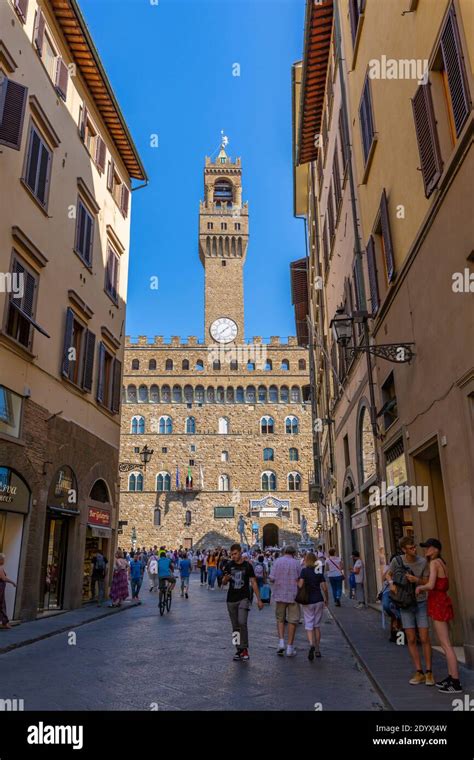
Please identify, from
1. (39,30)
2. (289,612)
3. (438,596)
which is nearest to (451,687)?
(438,596)

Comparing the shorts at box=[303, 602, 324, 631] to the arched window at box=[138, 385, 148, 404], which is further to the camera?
the arched window at box=[138, 385, 148, 404]

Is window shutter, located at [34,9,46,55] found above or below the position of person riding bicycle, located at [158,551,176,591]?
above

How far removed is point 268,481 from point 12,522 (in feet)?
131

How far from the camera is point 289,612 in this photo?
833cm

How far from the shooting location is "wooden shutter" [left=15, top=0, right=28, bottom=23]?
11956mm

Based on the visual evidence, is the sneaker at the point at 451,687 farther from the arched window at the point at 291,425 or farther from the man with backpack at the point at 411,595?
the arched window at the point at 291,425

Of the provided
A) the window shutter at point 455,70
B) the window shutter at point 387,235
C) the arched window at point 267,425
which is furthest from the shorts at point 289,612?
the arched window at point 267,425

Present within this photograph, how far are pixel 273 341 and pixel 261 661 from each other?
46870mm

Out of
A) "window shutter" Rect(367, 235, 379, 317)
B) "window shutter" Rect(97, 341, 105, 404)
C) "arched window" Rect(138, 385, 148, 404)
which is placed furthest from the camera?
"arched window" Rect(138, 385, 148, 404)

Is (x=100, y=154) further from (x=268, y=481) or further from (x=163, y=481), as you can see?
(x=268, y=481)

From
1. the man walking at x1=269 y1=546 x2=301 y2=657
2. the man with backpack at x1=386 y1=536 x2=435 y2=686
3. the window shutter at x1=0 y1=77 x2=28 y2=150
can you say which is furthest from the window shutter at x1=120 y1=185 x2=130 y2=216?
the man with backpack at x1=386 y1=536 x2=435 y2=686

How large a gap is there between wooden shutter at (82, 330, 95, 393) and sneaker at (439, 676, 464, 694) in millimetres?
11411

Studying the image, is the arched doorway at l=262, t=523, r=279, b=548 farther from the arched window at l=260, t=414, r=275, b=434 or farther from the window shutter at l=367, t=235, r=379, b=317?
the window shutter at l=367, t=235, r=379, b=317
